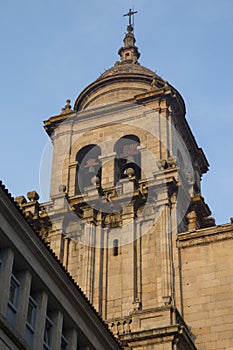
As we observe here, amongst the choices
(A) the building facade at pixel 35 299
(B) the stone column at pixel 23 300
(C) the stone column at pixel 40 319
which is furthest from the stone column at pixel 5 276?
(C) the stone column at pixel 40 319

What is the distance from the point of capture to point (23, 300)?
23.9 metres

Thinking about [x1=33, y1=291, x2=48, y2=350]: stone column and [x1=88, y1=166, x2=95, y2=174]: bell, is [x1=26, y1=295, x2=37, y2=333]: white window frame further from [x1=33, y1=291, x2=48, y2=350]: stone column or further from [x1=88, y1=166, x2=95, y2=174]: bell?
A: [x1=88, y1=166, x2=95, y2=174]: bell

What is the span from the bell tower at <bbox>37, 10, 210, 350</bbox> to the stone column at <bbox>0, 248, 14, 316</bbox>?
31.5 feet

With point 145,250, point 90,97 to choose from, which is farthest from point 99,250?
point 90,97

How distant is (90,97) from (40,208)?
9691 millimetres

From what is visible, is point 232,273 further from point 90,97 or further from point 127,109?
point 90,97

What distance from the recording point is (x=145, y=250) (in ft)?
131

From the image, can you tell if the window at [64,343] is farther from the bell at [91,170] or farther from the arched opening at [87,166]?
the bell at [91,170]

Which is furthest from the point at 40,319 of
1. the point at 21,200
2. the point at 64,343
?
the point at 21,200

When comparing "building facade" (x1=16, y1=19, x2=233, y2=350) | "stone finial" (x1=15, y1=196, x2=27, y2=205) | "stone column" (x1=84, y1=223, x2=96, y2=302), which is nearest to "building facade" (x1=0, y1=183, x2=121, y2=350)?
"building facade" (x1=16, y1=19, x2=233, y2=350)

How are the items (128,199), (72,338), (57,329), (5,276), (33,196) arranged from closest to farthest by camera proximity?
(5,276), (57,329), (72,338), (128,199), (33,196)

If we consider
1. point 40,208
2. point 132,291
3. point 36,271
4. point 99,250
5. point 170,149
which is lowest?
point 36,271

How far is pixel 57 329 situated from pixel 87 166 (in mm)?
22044

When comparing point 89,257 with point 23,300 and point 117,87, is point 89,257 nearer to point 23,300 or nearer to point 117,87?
point 117,87
